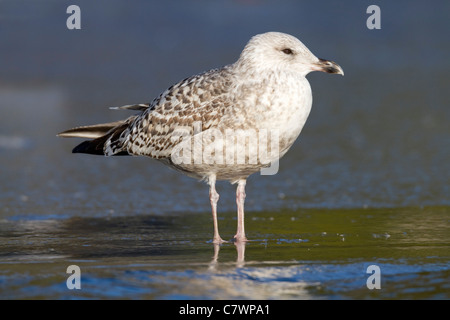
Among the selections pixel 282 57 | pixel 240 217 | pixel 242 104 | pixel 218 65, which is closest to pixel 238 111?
pixel 242 104

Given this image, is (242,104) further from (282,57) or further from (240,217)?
(240,217)

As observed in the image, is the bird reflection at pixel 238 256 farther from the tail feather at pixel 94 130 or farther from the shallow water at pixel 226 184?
the tail feather at pixel 94 130

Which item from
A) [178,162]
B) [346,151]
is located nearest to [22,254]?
[178,162]

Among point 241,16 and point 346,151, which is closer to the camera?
point 346,151

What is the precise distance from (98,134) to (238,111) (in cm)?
192

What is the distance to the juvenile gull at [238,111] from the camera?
20.9 feet

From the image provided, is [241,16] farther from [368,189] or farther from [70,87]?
[368,189]

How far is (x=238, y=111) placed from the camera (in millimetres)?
6441

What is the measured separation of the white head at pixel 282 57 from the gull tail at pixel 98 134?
5.11 feet

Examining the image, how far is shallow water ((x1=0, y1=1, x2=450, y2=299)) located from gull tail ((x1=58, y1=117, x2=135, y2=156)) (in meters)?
0.58

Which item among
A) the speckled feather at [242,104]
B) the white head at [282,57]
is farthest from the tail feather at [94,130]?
the white head at [282,57]

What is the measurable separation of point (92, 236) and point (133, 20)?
40.0 feet

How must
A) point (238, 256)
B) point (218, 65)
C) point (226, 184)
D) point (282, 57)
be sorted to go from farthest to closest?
1. point (218, 65)
2. point (226, 184)
3. point (282, 57)
4. point (238, 256)

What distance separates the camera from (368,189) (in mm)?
8672
